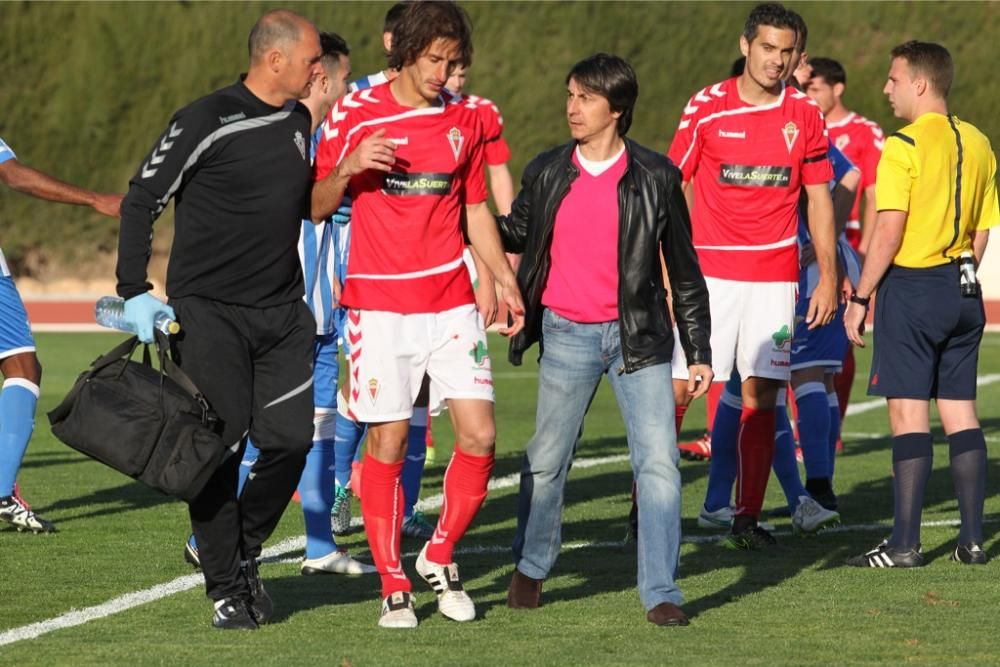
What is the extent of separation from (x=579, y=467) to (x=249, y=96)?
5747 mm

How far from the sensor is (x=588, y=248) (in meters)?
Result: 6.70

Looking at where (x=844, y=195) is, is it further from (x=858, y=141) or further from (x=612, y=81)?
(x=858, y=141)

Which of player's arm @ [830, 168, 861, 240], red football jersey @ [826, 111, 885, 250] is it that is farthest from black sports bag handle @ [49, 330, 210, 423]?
red football jersey @ [826, 111, 885, 250]

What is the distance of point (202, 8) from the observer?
3603 cm

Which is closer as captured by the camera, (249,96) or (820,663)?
(820,663)

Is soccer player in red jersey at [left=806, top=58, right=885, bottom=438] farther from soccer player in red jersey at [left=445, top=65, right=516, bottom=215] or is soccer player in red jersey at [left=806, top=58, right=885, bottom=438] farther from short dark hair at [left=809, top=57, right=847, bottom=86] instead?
soccer player in red jersey at [left=445, top=65, right=516, bottom=215]

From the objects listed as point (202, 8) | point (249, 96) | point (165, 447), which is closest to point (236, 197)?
point (249, 96)

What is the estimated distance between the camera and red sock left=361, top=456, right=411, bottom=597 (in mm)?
6660

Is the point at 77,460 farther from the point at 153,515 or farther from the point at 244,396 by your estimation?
the point at 244,396

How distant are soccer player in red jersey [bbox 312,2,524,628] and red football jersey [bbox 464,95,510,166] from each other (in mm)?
87

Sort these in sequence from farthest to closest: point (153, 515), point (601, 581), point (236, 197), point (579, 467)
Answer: point (579, 467) → point (153, 515) → point (601, 581) → point (236, 197)

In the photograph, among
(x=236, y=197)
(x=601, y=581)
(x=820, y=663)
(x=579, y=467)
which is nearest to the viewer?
(x=820, y=663)

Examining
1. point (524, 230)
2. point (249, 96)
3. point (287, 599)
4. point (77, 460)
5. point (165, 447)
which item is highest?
point (249, 96)

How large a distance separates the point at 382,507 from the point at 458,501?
284 millimetres
